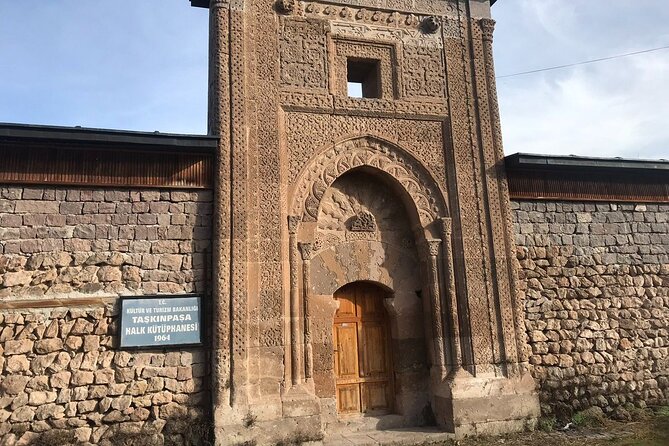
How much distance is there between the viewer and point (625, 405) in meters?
7.31

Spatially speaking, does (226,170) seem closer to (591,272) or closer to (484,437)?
(484,437)

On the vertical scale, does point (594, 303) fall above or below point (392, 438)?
above

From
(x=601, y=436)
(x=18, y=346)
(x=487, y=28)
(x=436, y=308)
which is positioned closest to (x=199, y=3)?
(x=487, y=28)

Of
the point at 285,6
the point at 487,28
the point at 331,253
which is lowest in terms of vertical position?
the point at 331,253

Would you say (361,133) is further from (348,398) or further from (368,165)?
(348,398)

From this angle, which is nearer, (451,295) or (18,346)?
(18,346)

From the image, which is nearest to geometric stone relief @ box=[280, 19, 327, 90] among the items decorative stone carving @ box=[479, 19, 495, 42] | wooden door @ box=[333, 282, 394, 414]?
decorative stone carving @ box=[479, 19, 495, 42]

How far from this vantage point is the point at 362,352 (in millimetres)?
7105

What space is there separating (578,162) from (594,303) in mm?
2197

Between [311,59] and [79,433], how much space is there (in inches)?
220

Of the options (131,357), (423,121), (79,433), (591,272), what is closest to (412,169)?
(423,121)

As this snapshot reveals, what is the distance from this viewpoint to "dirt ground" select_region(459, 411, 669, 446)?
6.18 metres

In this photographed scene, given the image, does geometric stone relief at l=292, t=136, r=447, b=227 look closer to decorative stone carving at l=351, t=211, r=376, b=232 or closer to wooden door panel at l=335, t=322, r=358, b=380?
decorative stone carving at l=351, t=211, r=376, b=232

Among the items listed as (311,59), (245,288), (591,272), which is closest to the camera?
(245,288)
